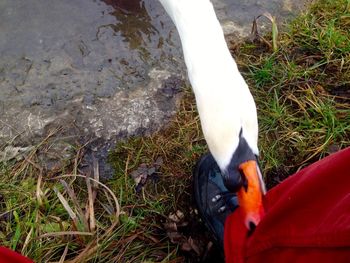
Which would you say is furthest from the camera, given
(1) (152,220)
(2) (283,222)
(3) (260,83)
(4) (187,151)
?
(3) (260,83)

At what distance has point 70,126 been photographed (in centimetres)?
→ 222

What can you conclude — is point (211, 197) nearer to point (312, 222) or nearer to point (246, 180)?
point (246, 180)

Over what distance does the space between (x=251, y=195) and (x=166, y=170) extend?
22.2 inches

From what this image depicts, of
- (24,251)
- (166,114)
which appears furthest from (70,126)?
(24,251)

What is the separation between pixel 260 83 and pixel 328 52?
1.15 ft

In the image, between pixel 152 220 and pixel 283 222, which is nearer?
pixel 283 222

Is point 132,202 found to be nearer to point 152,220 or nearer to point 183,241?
point 152,220

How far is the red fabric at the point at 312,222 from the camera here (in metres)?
1.22

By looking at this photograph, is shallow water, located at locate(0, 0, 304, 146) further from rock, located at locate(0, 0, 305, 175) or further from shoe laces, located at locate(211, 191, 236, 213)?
shoe laces, located at locate(211, 191, 236, 213)

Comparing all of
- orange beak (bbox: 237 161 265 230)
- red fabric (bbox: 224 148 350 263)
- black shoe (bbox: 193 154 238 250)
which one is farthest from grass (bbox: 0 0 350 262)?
red fabric (bbox: 224 148 350 263)

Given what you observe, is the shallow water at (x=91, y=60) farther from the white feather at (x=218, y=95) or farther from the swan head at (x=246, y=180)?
the swan head at (x=246, y=180)

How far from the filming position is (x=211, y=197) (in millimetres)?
2057

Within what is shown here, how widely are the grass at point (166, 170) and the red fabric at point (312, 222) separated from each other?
60 cm

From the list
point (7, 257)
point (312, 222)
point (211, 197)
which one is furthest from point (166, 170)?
point (312, 222)
